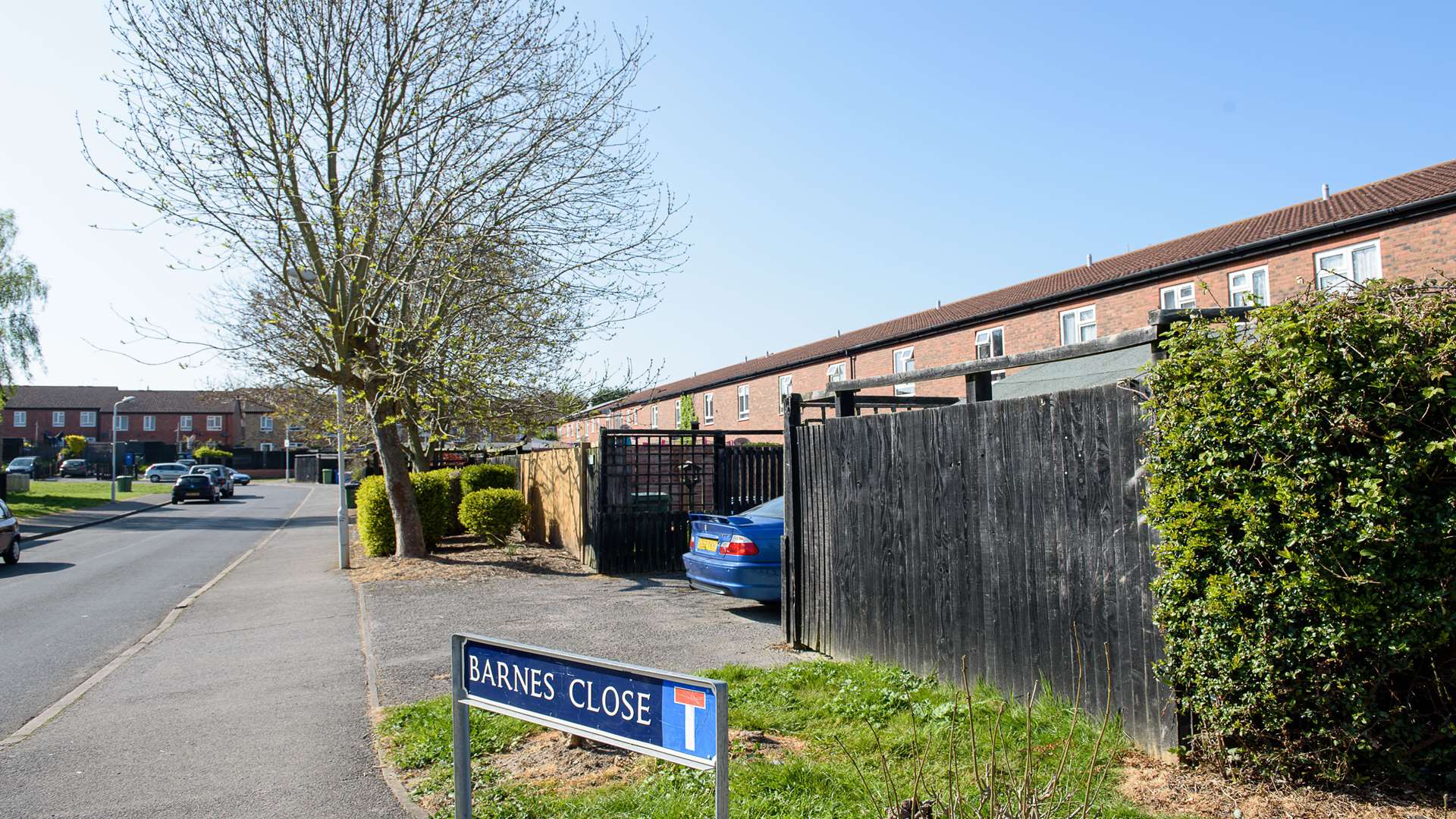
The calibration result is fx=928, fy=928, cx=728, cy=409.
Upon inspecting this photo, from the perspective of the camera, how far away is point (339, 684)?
7629 mm

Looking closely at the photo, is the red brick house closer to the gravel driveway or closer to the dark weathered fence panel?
the gravel driveway

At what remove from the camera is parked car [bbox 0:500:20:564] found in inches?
692

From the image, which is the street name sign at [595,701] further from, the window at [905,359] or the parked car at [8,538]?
the window at [905,359]


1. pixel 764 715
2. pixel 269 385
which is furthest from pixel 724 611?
pixel 269 385

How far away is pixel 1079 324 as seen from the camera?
2519cm

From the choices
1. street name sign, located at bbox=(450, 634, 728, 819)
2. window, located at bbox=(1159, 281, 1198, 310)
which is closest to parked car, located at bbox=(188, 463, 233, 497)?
window, located at bbox=(1159, 281, 1198, 310)

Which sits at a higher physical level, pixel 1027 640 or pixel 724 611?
pixel 1027 640

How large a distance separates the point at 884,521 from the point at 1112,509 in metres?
2.27

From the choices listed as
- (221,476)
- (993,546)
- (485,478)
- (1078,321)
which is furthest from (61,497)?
(993,546)

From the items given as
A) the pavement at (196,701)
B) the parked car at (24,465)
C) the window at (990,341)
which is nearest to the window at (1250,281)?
the window at (990,341)

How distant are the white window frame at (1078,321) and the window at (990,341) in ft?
6.88

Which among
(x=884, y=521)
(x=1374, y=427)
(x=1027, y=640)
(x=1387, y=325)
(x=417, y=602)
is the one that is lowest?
(x=417, y=602)

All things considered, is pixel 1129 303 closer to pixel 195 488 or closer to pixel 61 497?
pixel 195 488

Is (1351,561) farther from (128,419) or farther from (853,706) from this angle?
(128,419)
